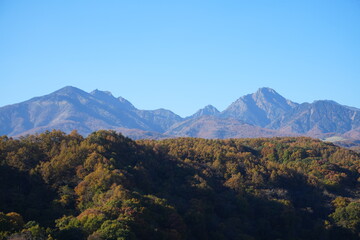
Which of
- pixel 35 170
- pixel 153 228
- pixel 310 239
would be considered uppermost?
pixel 35 170

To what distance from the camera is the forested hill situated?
131 ft

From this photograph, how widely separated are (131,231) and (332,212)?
120 ft

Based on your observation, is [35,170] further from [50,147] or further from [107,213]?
[107,213]

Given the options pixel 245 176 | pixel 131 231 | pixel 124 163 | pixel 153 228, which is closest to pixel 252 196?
pixel 245 176

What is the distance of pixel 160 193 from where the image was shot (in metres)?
54.9

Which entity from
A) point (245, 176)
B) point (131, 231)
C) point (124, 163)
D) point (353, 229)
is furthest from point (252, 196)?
point (131, 231)

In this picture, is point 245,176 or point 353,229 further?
point 245,176

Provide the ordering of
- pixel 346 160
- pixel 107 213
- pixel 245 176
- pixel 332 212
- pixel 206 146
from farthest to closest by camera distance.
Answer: pixel 346 160
pixel 206 146
pixel 245 176
pixel 332 212
pixel 107 213

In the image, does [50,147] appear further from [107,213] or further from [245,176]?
[245,176]

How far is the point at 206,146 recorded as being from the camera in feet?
272

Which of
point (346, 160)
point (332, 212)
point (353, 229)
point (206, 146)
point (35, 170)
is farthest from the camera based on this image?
point (346, 160)

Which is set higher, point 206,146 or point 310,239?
point 206,146

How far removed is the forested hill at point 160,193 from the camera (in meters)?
39.8

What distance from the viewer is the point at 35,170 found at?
172 feet
